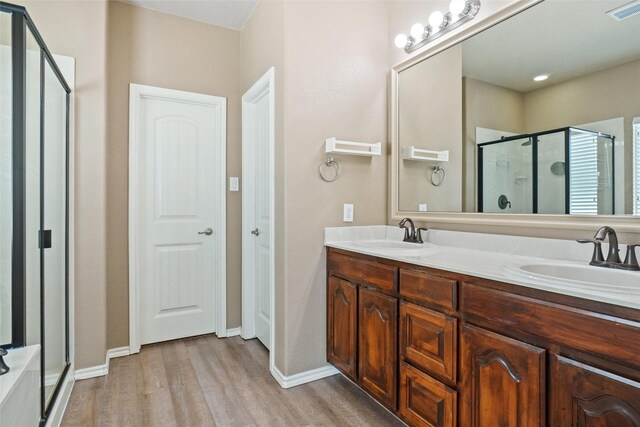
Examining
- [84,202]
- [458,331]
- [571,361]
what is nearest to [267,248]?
[84,202]

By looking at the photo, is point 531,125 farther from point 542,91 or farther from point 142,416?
point 142,416

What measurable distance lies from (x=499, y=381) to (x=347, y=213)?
1386mm

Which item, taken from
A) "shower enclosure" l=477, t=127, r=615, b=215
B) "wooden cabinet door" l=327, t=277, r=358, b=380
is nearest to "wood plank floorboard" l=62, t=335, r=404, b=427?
"wooden cabinet door" l=327, t=277, r=358, b=380

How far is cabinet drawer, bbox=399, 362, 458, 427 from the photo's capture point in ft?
4.63

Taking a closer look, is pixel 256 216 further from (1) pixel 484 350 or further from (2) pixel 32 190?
(1) pixel 484 350

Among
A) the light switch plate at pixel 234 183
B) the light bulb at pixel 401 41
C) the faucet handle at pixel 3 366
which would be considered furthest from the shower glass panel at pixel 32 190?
the light bulb at pixel 401 41

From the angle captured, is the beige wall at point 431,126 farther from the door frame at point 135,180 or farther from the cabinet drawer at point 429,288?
the door frame at point 135,180

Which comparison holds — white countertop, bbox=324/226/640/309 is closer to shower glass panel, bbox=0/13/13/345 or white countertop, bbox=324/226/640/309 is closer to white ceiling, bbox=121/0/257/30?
shower glass panel, bbox=0/13/13/345

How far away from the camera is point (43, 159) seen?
1.78 meters

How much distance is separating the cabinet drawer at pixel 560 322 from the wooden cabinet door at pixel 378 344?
0.48 metres

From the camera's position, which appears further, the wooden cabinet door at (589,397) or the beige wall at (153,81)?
the beige wall at (153,81)

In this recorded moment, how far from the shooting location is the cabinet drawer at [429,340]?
1404 mm

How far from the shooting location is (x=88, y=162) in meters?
2.33

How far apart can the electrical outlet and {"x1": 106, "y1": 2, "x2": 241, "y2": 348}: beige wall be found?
3.74 feet
